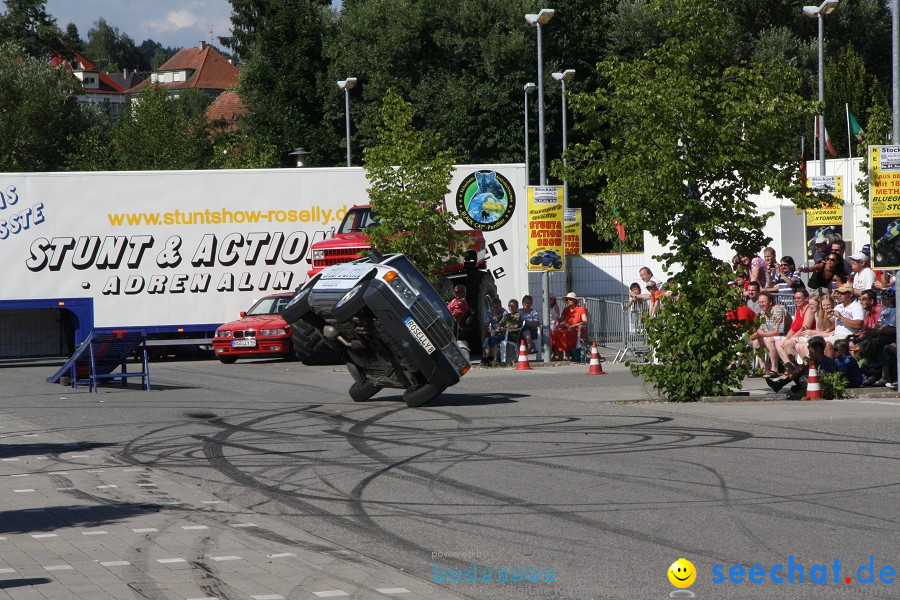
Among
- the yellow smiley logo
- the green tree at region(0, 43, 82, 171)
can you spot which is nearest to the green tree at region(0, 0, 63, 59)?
the green tree at region(0, 43, 82, 171)

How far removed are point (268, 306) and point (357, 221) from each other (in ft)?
9.73

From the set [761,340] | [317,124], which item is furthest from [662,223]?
Result: [317,124]

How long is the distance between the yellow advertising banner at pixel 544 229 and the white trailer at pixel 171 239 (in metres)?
4.19

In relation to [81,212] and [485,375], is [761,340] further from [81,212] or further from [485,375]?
[81,212]

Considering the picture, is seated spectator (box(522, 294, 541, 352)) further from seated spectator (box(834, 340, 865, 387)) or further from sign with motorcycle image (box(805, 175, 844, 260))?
seated spectator (box(834, 340, 865, 387))

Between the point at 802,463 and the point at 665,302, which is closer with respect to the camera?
the point at 802,463

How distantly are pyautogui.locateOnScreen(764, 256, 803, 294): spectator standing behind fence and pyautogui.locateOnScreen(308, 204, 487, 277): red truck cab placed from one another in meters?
6.90

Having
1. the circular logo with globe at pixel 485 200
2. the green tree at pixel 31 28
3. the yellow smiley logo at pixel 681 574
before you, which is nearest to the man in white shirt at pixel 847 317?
the yellow smiley logo at pixel 681 574

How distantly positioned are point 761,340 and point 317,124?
42.8m

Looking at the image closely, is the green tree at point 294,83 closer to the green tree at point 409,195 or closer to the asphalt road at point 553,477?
the green tree at point 409,195

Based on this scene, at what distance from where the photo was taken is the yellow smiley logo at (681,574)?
645 centimetres

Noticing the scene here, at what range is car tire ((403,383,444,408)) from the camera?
16469 millimetres

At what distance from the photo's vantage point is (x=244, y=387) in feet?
68.4

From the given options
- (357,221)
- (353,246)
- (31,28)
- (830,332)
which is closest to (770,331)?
(830,332)
